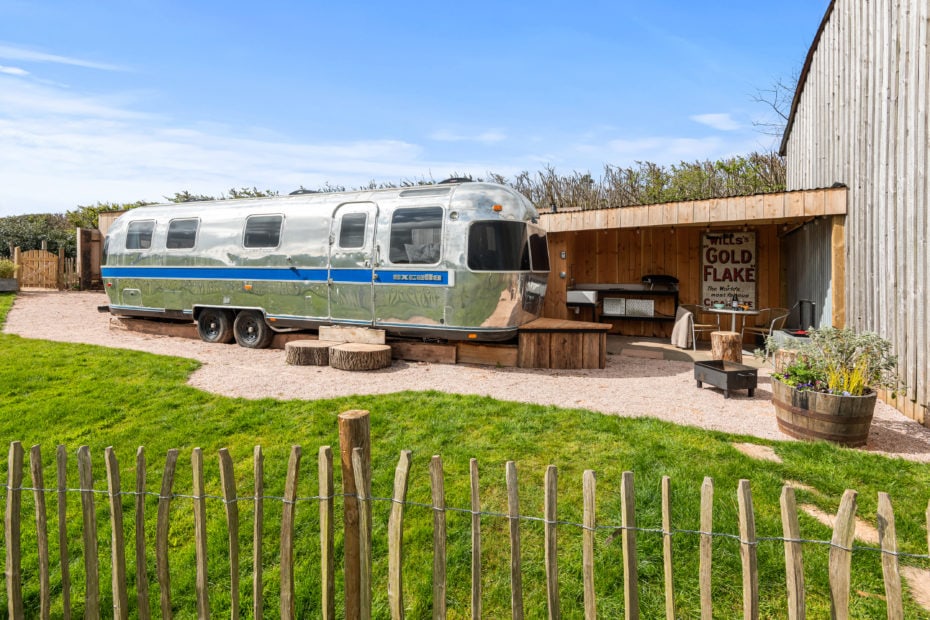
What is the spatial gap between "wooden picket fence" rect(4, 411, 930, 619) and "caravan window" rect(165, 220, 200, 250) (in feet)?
26.5

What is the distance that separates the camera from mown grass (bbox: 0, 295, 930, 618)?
9.98 feet

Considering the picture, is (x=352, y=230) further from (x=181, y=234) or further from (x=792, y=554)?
(x=792, y=554)

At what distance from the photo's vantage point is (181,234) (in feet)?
33.7

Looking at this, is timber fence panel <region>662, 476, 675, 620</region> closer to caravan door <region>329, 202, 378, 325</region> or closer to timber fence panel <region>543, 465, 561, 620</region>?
timber fence panel <region>543, 465, 561, 620</region>

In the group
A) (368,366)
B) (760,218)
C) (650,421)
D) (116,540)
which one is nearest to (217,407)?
(368,366)

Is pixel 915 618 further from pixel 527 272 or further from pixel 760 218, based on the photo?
pixel 760 218

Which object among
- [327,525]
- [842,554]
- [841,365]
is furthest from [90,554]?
[841,365]

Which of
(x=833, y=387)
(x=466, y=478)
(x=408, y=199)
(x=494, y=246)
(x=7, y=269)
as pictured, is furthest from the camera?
(x=7, y=269)

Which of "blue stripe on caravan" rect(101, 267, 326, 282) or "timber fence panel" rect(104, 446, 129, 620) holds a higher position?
"blue stripe on caravan" rect(101, 267, 326, 282)

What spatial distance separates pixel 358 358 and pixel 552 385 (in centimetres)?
280

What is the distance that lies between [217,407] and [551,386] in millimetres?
3972

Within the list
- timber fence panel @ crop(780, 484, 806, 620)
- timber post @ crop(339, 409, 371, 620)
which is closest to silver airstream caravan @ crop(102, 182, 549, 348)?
timber post @ crop(339, 409, 371, 620)

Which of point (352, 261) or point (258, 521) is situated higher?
point (352, 261)

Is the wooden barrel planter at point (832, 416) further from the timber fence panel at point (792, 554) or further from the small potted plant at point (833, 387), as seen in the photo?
the timber fence panel at point (792, 554)
